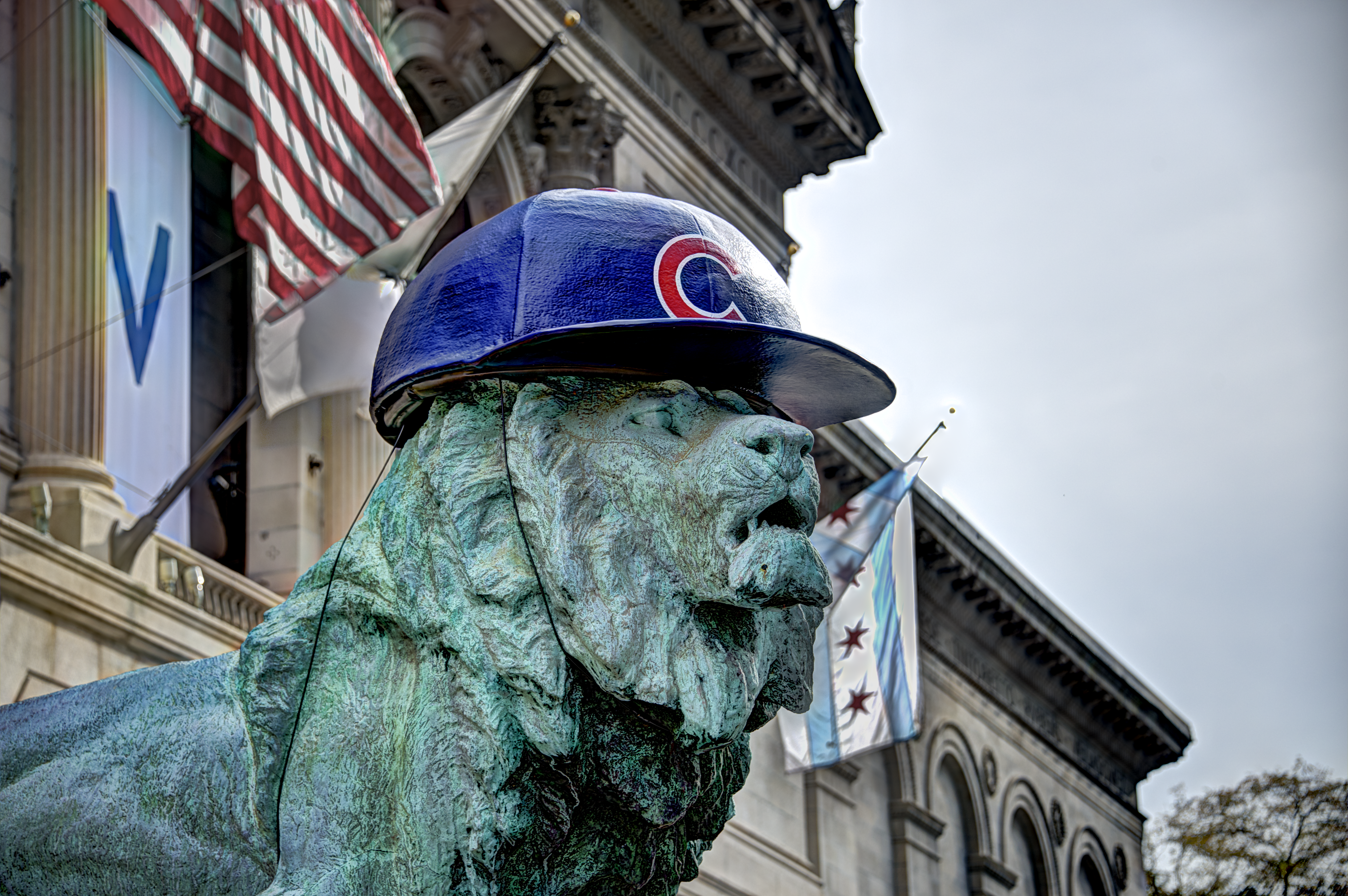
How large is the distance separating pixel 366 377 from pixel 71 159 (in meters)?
3.52

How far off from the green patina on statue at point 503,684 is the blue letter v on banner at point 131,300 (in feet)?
37.1

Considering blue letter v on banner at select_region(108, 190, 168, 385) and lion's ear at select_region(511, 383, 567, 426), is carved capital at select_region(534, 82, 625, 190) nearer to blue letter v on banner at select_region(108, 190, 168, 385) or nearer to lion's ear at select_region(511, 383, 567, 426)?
blue letter v on banner at select_region(108, 190, 168, 385)

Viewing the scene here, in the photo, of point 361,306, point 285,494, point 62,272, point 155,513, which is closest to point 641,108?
point 361,306

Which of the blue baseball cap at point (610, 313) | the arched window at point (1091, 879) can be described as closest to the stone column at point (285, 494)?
the blue baseball cap at point (610, 313)

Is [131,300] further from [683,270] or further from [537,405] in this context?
[683,270]

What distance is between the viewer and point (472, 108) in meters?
21.7

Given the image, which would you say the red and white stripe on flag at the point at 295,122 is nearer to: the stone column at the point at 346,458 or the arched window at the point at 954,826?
the stone column at the point at 346,458

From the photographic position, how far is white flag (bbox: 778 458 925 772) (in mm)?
21109

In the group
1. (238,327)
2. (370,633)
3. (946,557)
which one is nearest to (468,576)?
(370,633)

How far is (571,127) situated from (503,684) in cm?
2001

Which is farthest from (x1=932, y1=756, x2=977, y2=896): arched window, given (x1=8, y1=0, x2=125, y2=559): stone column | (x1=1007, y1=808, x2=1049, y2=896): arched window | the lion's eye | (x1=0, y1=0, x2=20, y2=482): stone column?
the lion's eye

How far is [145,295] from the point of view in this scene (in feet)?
52.5

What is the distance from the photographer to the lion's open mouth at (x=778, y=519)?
4.29m

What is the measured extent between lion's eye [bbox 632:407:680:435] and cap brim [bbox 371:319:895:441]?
0.08 meters
